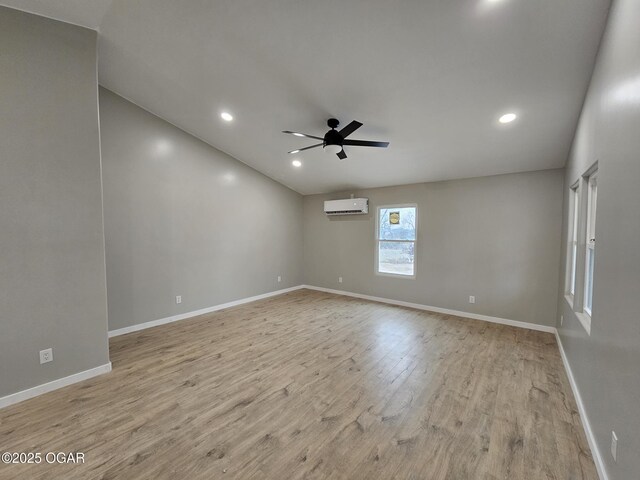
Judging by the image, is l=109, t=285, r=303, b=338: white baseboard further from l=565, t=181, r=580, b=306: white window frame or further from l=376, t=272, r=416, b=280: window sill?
l=565, t=181, r=580, b=306: white window frame

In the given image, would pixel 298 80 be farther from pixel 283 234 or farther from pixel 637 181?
pixel 283 234

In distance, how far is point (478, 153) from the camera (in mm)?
3840

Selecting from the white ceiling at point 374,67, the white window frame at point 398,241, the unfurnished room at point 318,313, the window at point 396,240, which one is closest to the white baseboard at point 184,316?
the unfurnished room at point 318,313

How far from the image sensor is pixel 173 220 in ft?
14.4

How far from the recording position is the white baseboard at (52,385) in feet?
7.52

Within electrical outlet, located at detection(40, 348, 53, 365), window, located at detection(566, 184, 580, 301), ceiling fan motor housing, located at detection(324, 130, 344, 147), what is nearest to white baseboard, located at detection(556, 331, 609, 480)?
window, located at detection(566, 184, 580, 301)

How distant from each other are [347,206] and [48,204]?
183 inches

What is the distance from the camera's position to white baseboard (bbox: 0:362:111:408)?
2291 mm

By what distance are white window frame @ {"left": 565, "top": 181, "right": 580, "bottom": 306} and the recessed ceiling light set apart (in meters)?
0.95

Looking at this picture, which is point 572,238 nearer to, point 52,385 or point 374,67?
point 374,67

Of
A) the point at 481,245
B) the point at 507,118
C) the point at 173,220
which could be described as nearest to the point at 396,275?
the point at 481,245

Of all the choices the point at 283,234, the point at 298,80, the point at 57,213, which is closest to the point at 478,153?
the point at 298,80

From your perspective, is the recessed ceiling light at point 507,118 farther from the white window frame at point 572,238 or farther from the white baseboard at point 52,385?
the white baseboard at point 52,385

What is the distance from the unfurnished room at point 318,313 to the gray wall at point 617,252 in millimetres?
23
